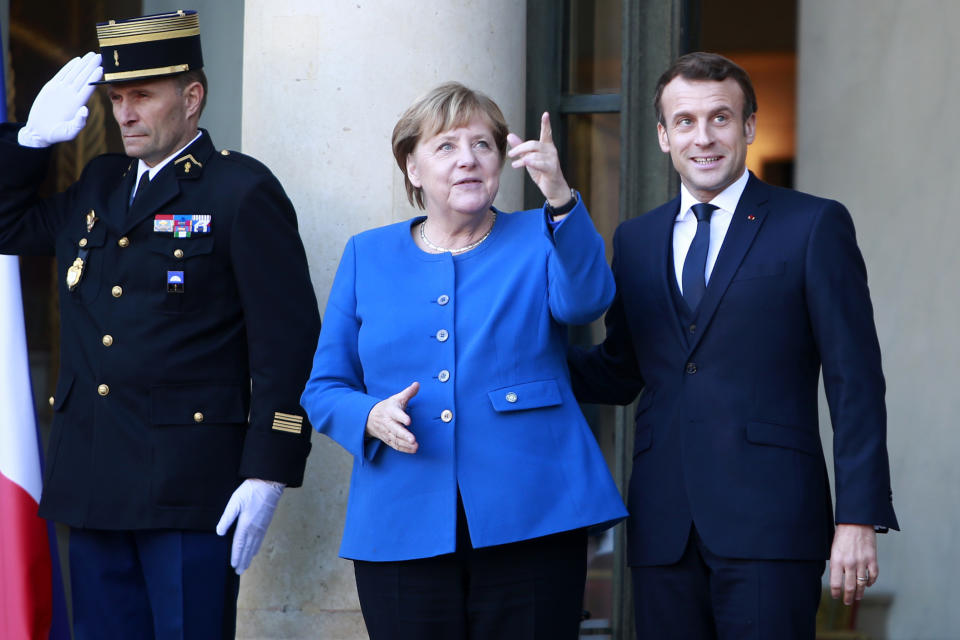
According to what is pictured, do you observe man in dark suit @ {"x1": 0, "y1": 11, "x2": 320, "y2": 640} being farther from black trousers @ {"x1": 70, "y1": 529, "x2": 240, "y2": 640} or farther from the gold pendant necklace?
the gold pendant necklace

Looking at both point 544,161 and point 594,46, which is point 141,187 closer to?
point 544,161

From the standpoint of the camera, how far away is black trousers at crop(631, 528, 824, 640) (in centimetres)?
259

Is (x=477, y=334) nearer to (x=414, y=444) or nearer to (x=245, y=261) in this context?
(x=414, y=444)

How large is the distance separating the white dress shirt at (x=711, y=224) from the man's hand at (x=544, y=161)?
382 millimetres

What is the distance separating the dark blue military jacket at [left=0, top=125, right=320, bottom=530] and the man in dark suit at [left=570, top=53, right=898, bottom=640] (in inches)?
33.8

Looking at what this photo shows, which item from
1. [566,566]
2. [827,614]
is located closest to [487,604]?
[566,566]

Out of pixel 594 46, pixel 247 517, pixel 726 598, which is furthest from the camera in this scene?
pixel 594 46

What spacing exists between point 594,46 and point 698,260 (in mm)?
1445

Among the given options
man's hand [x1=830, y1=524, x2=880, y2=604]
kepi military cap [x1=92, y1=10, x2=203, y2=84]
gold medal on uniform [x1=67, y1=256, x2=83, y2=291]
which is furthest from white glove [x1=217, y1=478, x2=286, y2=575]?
man's hand [x1=830, y1=524, x2=880, y2=604]

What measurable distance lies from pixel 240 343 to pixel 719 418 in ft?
3.87

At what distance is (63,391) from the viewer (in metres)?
3.25

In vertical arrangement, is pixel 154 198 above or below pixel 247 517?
above

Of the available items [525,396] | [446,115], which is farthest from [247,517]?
[446,115]

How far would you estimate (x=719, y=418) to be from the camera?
Result: 2.68 meters
